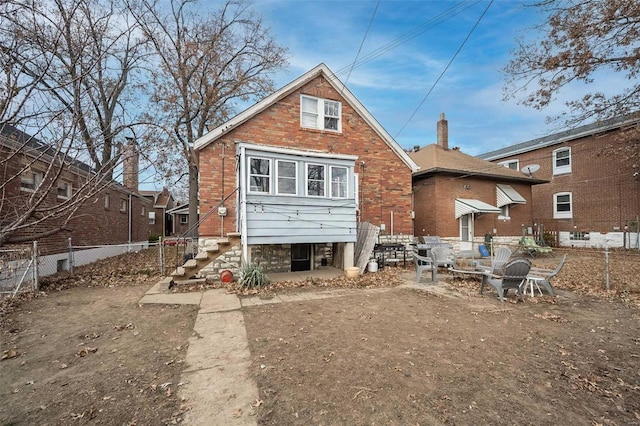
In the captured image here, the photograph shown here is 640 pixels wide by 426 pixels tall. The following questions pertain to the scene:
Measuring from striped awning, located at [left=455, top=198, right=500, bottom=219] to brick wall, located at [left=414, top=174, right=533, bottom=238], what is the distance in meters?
0.25

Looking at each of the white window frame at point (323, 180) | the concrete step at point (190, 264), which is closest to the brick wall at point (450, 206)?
the white window frame at point (323, 180)

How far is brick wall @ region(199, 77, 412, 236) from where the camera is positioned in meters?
10.4

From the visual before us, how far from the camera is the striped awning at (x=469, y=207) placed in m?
15.5

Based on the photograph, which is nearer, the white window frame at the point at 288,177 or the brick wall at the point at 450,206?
the white window frame at the point at 288,177

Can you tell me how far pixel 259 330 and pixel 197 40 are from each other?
725 inches

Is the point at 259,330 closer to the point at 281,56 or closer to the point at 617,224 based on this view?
the point at 281,56

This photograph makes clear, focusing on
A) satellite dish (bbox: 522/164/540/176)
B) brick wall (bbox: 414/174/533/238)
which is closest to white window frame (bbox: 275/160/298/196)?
brick wall (bbox: 414/174/533/238)

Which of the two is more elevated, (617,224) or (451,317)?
(617,224)

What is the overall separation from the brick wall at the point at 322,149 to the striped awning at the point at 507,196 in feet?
25.6

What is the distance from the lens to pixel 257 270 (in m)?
8.70

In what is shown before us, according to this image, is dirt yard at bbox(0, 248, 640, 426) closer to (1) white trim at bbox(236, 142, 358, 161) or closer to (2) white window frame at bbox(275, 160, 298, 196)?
(2) white window frame at bbox(275, 160, 298, 196)

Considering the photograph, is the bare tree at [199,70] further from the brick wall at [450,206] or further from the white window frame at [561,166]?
the white window frame at [561,166]

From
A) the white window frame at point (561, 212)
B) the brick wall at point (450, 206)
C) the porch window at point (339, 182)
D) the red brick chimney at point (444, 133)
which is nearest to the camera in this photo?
the porch window at point (339, 182)

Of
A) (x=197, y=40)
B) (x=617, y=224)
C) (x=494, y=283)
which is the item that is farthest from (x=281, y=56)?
(x=617, y=224)
